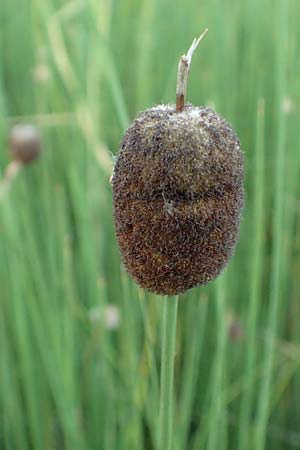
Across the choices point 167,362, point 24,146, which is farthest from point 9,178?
point 167,362

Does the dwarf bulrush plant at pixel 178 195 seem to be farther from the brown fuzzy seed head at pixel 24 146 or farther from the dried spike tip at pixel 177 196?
the brown fuzzy seed head at pixel 24 146

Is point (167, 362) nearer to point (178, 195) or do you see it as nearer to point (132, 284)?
point (178, 195)

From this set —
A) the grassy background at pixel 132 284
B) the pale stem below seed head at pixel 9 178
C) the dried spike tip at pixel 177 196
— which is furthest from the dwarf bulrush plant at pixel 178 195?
the pale stem below seed head at pixel 9 178

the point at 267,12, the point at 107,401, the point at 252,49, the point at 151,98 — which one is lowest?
the point at 107,401

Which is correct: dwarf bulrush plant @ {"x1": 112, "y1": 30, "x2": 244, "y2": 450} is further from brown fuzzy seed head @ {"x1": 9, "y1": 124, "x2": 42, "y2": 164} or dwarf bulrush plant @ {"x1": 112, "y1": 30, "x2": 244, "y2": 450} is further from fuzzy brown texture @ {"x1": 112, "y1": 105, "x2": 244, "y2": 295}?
brown fuzzy seed head @ {"x1": 9, "y1": 124, "x2": 42, "y2": 164}

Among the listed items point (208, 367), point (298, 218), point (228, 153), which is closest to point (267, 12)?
point (298, 218)

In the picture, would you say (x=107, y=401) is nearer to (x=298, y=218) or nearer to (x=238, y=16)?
(x=298, y=218)

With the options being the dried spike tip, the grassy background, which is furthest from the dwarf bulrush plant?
the grassy background
